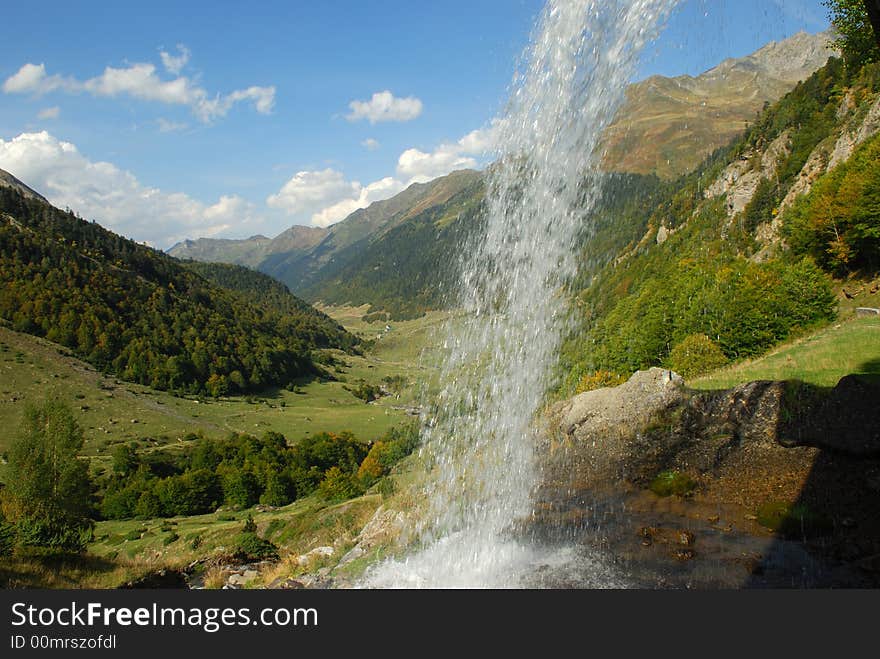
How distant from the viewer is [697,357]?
120 feet

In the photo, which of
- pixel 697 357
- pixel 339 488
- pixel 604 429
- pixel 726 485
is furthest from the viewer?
pixel 339 488

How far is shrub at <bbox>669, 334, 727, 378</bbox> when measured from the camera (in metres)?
35.6

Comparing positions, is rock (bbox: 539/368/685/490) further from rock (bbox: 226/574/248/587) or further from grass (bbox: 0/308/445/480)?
grass (bbox: 0/308/445/480)

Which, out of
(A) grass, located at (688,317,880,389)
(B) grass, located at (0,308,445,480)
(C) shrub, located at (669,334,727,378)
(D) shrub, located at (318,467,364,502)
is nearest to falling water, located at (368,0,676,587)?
(A) grass, located at (688,317,880,389)

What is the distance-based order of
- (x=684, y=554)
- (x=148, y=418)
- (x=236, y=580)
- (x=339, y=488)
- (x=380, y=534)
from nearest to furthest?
1. (x=684, y=554)
2. (x=236, y=580)
3. (x=380, y=534)
4. (x=339, y=488)
5. (x=148, y=418)

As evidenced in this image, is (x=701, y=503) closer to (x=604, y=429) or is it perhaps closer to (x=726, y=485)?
(x=726, y=485)

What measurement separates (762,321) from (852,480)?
3262 cm

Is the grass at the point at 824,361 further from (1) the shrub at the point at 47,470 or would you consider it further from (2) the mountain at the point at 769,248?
(1) the shrub at the point at 47,470

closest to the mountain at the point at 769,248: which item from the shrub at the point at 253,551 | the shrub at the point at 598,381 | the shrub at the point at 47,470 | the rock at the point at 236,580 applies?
the shrub at the point at 598,381

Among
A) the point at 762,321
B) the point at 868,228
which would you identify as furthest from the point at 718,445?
the point at 868,228

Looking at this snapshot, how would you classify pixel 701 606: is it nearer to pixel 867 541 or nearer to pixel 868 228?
pixel 867 541

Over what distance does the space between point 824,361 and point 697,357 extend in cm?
1478

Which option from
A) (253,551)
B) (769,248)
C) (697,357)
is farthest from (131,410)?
(769,248)

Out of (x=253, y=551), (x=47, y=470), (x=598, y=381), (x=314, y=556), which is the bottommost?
(x=47, y=470)
